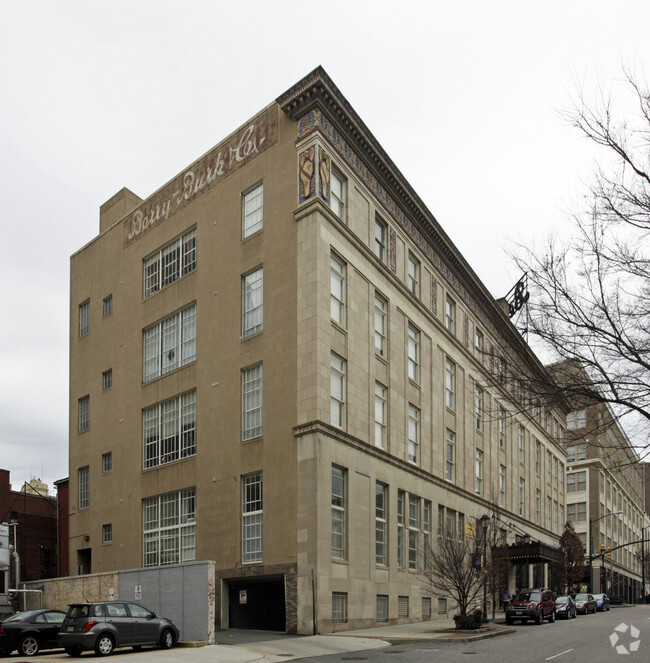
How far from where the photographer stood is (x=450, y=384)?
4953cm

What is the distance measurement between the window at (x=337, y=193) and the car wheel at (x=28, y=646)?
20.6 meters

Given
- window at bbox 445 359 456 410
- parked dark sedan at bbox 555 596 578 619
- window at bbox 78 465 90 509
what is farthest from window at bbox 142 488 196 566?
parked dark sedan at bbox 555 596 578 619

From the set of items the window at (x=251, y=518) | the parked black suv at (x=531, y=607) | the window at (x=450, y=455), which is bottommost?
the parked black suv at (x=531, y=607)

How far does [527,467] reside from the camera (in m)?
67.1

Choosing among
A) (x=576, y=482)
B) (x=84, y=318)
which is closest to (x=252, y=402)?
(x=84, y=318)

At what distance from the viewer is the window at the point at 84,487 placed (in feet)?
148

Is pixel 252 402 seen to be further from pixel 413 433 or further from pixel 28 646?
pixel 28 646

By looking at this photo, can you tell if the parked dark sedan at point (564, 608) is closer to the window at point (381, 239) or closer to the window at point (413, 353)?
the window at point (413, 353)

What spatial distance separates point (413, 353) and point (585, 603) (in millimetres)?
23382

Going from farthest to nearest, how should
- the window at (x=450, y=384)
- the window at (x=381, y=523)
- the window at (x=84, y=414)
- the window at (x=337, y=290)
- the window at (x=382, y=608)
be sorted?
1. the window at (x=450, y=384)
2. the window at (x=84, y=414)
3. the window at (x=381, y=523)
4. the window at (x=382, y=608)
5. the window at (x=337, y=290)

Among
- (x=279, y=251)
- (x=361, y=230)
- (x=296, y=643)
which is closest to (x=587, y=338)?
(x=296, y=643)

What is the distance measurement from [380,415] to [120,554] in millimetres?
15137

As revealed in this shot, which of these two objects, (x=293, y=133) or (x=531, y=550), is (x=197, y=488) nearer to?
(x=293, y=133)

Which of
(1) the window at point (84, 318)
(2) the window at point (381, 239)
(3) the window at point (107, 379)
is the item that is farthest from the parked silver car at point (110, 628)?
(1) the window at point (84, 318)
